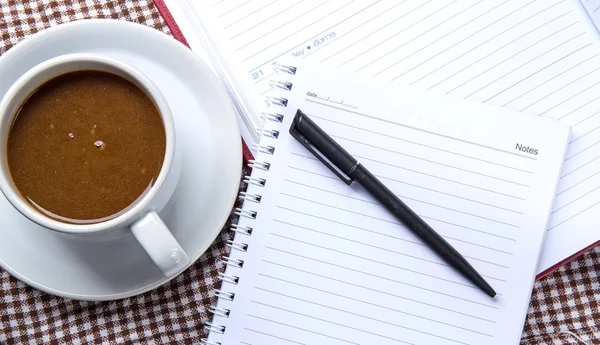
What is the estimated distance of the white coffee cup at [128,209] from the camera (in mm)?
493

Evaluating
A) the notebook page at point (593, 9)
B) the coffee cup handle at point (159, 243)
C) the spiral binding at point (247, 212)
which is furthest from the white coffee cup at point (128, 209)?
the notebook page at point (593, 9)

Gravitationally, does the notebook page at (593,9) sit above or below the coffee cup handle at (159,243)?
above

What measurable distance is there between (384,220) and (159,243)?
0.83ft

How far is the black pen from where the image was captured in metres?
0.63

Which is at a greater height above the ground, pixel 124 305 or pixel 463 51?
pixel 463 51

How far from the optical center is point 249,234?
640mm

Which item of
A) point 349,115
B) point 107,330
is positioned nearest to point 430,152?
point 349,115

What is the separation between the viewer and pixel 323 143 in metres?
0.63

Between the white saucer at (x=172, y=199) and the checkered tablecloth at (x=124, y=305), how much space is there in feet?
0.20

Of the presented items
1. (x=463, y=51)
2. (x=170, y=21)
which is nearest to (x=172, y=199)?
(x=170, y=21)

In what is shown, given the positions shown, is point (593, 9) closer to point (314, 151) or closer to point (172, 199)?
point (314, 151)

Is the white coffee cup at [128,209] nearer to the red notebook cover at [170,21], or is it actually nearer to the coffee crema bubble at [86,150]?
the coffee crema bubble at [86,150]

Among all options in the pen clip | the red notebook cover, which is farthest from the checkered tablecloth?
the pen clip

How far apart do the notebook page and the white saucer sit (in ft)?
1.35
